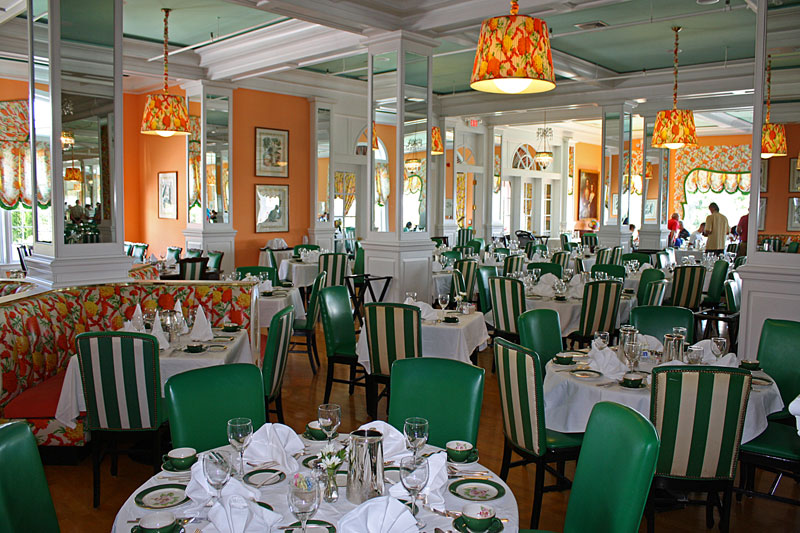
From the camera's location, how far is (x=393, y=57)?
300 inches

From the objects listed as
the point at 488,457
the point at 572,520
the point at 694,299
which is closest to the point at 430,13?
the point at 694,299

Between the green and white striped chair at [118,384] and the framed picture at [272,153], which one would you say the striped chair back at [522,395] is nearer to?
the green and white striped chair at [118,384]

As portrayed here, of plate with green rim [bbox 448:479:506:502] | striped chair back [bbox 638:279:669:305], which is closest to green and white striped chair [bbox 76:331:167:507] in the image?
plate with green rim [bbox 448:479:506:502]

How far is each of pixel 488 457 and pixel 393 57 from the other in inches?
199

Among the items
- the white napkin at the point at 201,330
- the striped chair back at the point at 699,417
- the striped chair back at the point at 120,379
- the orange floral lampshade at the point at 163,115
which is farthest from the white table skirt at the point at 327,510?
the orange floral lampshade at the point at 163,115

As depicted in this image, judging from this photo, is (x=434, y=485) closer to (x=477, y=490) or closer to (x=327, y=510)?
(x=477, y=490)

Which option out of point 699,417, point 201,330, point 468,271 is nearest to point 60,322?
point 201,330

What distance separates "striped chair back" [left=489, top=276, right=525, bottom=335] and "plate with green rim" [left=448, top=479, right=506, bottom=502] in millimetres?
3828

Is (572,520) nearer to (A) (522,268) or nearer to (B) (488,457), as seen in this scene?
(B) (488,457)

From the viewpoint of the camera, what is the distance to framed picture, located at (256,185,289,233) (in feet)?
37.4

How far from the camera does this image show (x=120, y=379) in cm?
357

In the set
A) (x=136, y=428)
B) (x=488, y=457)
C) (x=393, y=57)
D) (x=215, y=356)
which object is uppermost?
(x=393, y=57)

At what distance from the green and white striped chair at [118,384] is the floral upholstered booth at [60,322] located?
0.60 m

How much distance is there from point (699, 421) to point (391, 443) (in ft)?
4.94
